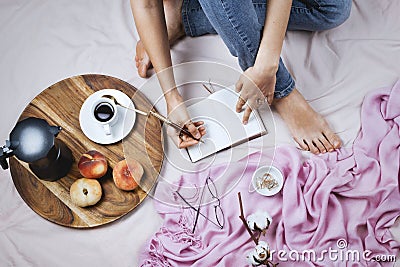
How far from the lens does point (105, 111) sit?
1.09 m

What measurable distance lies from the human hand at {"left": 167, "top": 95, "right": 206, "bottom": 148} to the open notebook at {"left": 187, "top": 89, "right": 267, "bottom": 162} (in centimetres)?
2

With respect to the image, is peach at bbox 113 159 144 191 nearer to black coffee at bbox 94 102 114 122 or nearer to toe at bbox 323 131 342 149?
black coffee at bbox 94 102 114 122

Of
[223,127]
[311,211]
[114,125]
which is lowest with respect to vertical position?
[311,211]

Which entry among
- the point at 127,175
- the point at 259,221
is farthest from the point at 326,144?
the point at 127,175

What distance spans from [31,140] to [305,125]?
592 mm

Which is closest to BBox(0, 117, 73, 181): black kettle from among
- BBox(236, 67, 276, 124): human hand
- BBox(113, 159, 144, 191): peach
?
BBox(113, 159, 144, 191): peach

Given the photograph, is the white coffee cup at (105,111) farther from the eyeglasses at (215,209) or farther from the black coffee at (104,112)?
the eyeglasses at (215,209)

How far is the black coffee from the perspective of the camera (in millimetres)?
1089

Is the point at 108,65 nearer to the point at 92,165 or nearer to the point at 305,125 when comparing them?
the point at 92,165

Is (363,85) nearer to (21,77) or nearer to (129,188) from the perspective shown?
(129,188)

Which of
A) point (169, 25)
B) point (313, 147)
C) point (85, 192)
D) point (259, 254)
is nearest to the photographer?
point (259, 254)

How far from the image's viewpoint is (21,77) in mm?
1297

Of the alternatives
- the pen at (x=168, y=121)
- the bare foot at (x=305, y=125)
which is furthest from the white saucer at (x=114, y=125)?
the bare foot at (x=305, y=125)

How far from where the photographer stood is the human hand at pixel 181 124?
1.11 meters
